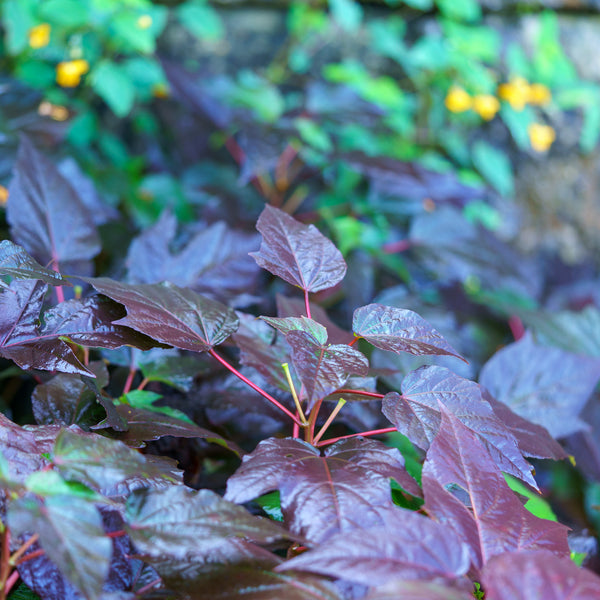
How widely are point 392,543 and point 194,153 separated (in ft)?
4.23

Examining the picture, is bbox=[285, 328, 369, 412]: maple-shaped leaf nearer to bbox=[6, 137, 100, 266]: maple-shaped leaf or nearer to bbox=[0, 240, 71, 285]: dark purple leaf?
bbox=[0, 240, 71, 285]: dark purple leaf

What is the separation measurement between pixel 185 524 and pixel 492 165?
1.53 m

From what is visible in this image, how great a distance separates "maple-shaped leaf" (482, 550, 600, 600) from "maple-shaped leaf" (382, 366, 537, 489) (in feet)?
0.36

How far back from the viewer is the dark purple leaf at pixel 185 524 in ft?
1.15

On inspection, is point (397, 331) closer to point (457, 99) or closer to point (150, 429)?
point (150, 429)

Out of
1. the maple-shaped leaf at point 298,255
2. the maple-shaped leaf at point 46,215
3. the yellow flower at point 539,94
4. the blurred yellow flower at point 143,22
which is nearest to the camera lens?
the maple-shaped leaf at point 298,255

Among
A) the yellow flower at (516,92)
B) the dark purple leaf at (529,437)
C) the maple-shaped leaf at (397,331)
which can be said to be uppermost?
the yellow flower at (516,92)

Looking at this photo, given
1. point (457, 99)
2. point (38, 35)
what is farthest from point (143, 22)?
point (457, 99)

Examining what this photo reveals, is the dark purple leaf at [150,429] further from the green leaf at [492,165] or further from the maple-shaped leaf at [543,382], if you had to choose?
the green leaf at [492,165]

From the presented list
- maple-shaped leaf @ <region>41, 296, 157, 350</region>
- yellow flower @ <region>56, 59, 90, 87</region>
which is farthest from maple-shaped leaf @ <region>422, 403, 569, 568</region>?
yellow flower @ <region>56, 59, 90, 87</region>

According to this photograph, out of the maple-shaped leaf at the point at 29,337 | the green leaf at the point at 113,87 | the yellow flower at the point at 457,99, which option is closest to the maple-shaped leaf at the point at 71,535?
the maple-shaped leaf at the point at 29,337

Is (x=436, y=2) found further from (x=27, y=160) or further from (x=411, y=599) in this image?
(x=411, y=599)

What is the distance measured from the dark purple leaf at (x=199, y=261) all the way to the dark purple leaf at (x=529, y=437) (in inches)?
14.9

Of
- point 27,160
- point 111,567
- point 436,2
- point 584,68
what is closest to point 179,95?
point 27,160
